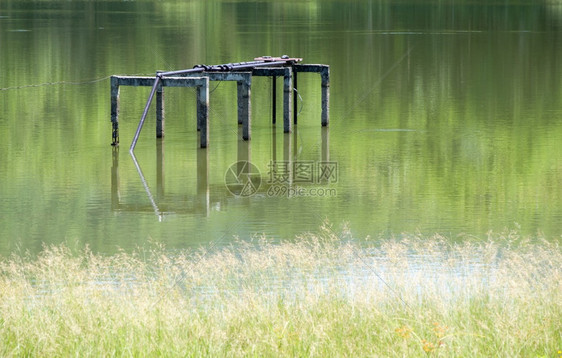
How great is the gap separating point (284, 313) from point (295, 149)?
15.1 m

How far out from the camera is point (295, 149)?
25.9 metres

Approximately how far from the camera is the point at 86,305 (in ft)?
36.9

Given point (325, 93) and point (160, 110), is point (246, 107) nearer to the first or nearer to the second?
point (160, 110)

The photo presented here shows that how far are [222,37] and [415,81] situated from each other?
95.8 ft

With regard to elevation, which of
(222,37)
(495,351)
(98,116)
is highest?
(222,37)

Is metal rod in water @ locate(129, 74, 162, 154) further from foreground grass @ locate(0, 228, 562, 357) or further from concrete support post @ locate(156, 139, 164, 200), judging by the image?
foreground grass @ locate(0, 228, 562, 357)

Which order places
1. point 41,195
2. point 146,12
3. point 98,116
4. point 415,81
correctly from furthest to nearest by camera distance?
point 146,12
point 415,81
point 98,116
point 41,195

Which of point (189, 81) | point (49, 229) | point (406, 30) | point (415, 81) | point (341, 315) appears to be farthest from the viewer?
point (406, 30)

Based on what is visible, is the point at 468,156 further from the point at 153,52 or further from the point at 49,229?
the point at 153,52

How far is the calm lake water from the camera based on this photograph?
18.2 metres

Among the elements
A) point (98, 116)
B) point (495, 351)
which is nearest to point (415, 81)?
point (98, 116)

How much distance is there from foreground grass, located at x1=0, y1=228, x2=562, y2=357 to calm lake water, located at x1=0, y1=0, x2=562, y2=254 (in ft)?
12.3

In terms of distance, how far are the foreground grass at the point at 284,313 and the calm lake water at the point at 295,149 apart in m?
3.74

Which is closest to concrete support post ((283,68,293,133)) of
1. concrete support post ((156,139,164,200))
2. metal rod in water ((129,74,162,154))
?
concrete support post ((156,139,164,200))
